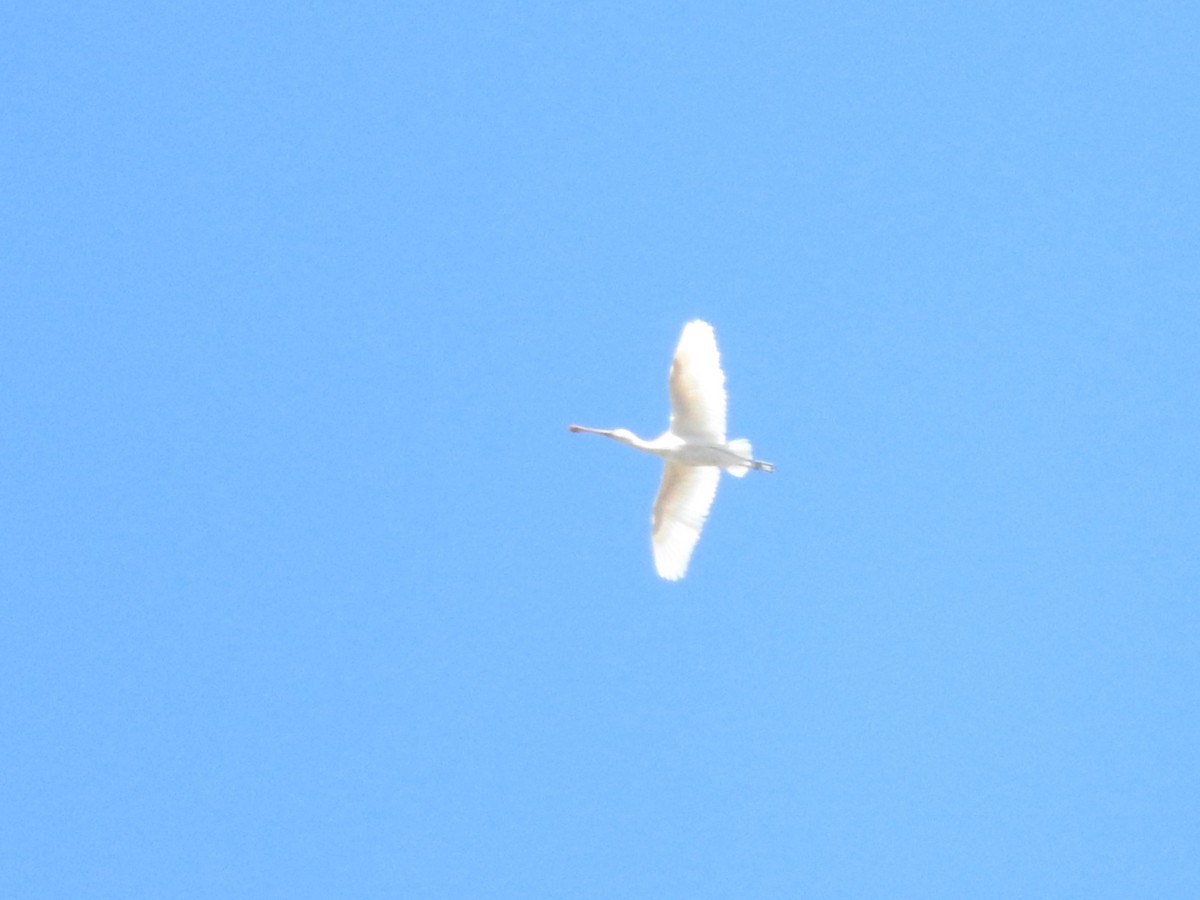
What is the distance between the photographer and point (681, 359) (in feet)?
112

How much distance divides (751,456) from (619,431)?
212 cm

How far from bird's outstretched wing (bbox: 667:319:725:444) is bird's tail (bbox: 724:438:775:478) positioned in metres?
0.39

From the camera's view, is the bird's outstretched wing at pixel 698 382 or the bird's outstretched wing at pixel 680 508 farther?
the bird's outstretched wing at pixel 680 508

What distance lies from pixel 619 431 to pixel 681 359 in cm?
193

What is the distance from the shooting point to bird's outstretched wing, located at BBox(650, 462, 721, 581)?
35.2 m

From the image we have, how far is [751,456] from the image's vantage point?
34.8 meters

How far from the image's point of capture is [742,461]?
34.8 m

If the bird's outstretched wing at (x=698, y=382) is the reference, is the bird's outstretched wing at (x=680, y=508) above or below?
below

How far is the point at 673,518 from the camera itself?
116ft

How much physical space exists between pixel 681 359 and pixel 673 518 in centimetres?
258

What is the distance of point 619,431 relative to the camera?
117 ft

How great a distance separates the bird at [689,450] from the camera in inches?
1350

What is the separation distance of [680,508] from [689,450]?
1.11m

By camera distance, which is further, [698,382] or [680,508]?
[680,508]
